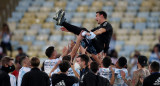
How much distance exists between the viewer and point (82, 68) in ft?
33.2

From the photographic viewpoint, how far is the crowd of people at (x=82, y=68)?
9242 mm

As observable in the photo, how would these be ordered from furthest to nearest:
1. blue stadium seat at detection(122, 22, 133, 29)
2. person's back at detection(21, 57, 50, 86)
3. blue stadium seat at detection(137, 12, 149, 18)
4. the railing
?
1. the railing
2. blue stadium seat at detection(137, 12, 149, 18)
3. blue stadium seat at detection(122, 22, 133, 29)
4. person's back at detection(21, 57, 50, 86)

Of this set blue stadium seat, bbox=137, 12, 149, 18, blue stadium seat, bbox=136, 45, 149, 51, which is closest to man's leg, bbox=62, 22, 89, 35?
blue stadium seat, bbox=136, 45, 149, 51

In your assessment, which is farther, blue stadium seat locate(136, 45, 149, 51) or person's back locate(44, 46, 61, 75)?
blue stadium seat locate(136, 45, 149, 51)

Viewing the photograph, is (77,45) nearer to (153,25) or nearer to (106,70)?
(106,70)

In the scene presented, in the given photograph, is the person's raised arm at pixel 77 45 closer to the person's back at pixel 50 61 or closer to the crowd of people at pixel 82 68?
the crowd of people at pixel 82 68

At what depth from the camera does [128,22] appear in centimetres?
2081

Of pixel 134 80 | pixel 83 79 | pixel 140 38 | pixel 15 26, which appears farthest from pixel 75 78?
pixel 15 26

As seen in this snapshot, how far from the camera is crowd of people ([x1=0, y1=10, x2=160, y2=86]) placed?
924 cm

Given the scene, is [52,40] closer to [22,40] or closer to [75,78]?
[22,40]

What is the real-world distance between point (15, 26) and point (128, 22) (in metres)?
5.05

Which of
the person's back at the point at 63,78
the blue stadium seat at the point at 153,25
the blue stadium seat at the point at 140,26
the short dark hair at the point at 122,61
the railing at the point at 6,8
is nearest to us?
the person's back at the point at 63,78

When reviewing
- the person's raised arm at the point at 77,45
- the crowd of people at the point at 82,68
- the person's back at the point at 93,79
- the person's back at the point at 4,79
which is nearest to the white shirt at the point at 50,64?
the crowd of people at the point at 82,68

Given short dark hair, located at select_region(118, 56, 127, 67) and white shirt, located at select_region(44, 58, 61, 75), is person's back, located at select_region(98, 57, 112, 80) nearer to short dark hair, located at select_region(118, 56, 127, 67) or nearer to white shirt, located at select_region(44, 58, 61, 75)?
short dark hair, located at select_region(118, 56, 127, 67)
